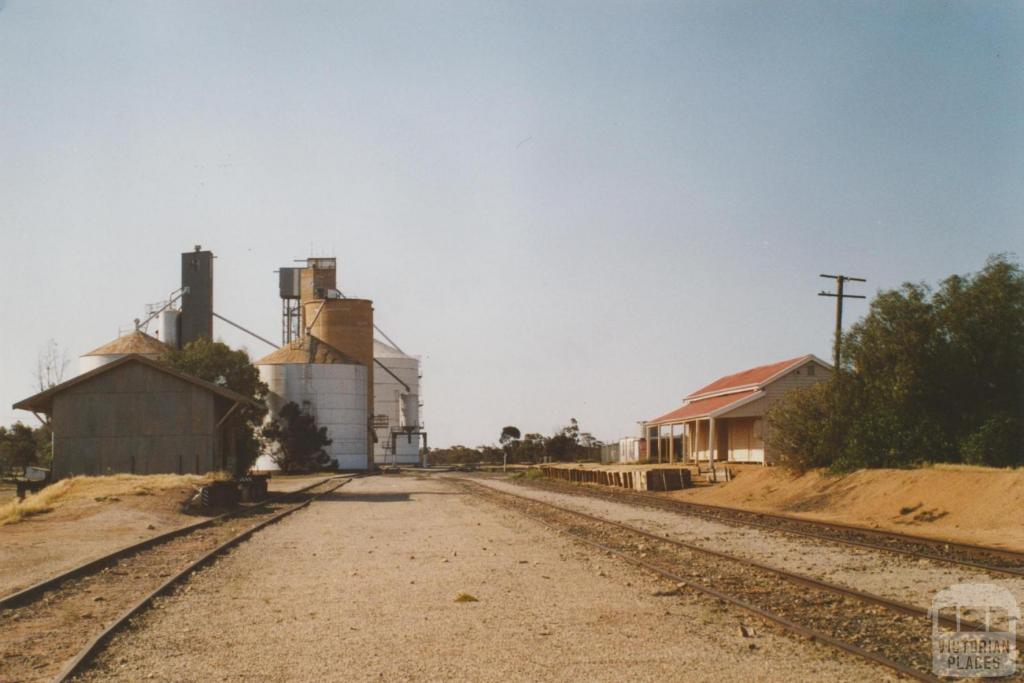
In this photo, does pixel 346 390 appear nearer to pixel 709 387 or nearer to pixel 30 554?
pixel 709 387

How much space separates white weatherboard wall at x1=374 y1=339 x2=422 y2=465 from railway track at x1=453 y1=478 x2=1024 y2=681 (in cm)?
8369

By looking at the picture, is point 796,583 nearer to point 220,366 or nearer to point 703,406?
point 703,406

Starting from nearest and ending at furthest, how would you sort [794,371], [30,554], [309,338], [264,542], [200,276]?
[30,554]
[264,542]
[794,371]
[200,276]
[309,338]

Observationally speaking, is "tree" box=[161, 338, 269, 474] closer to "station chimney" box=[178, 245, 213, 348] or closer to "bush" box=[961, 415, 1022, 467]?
"station chimney" box=[178, 245, 213, 348]

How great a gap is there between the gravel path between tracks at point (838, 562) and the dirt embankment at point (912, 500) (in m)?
3.31

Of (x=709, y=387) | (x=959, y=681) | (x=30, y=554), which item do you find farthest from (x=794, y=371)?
(x=959, y=681)

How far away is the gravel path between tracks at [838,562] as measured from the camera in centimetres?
1170

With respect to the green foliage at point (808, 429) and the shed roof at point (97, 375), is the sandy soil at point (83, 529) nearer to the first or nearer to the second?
the shed roof at point (97, 375)

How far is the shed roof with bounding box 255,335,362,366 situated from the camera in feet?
277

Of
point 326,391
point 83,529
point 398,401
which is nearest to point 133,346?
point 326,391

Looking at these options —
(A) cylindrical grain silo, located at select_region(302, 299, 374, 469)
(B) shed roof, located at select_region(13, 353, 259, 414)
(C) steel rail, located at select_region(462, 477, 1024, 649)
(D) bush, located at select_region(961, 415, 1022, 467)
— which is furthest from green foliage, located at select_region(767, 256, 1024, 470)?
(A) cylindrical grain silo, located at select_region(302, 299, 374, 469)

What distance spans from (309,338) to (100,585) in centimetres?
7451

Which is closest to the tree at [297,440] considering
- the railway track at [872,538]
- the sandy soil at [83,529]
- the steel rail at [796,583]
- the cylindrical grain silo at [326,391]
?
the cylindrical grain silo at [326,391]

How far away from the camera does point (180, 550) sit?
17.9 m
